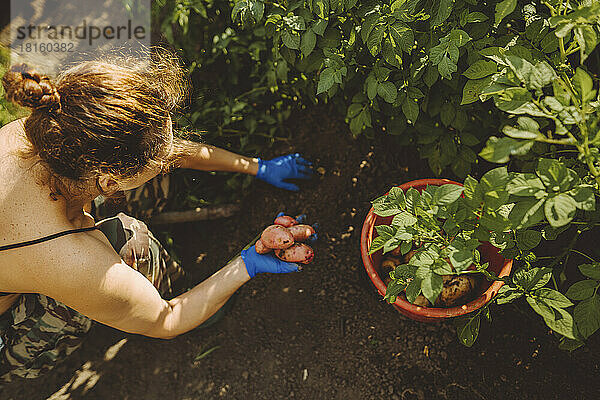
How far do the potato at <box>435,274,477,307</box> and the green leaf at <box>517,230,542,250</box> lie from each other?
0.42 metres

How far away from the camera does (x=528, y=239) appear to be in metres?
1.02

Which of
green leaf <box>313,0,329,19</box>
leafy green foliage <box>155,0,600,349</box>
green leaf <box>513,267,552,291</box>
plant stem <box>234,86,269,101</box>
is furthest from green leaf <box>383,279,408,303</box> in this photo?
plant stem <box>234,86,269,101</box>

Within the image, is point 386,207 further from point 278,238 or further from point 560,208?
point 278,238

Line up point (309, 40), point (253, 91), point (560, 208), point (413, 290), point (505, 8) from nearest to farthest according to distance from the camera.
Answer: point (560, 208) < point (505, 8) < point (413, 290) < point (309, 40) < point (253, 91)

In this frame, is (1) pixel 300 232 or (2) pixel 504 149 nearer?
(2) pixel 504 149

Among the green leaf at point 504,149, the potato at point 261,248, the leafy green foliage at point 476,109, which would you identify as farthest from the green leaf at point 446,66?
the potato at point 261,248

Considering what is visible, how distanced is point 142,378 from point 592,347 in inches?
66.1

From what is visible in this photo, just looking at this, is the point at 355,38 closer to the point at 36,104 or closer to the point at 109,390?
the point at 36,104

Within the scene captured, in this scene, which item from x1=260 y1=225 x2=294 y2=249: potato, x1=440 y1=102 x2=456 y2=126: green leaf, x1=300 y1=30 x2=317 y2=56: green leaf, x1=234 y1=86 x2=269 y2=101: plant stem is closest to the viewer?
x1=300 y1=30 x2=317 y2=56: green leaf

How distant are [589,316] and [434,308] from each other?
0.43m

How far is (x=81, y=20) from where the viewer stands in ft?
8.81

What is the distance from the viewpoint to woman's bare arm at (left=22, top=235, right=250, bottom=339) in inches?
44.7

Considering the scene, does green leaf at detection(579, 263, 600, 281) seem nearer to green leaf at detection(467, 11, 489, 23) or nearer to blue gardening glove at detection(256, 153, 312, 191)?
green leaf at detection(467, 11, 489, 23)

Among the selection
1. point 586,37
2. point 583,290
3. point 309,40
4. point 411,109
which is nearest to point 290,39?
point 309,40
